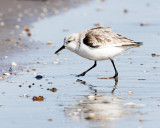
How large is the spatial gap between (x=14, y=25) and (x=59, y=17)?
2.34 metres

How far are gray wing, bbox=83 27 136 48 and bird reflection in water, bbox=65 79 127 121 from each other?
138 cm

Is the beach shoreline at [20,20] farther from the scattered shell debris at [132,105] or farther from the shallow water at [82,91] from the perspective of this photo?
the scattered shell debris at [132,105]

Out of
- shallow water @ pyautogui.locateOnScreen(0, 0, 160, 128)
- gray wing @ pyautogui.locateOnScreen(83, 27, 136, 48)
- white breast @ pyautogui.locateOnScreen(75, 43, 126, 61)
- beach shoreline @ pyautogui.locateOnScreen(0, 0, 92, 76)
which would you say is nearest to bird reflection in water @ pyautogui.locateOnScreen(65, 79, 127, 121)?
shallow water @ pyautogui.locateOnScreen(0, 0, 160, 128)

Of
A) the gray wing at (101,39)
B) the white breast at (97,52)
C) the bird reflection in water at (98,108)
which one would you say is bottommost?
the bird reflection in water at (98,108)

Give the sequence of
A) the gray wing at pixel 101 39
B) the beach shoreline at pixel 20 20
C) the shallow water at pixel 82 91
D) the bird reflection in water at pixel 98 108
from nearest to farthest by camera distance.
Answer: the shallow water at pixel 82 91 < the bird reflection in water at pixel 98 108 < the gray wing at pixel 101 39 < the beach shoreline at pixel 20 20

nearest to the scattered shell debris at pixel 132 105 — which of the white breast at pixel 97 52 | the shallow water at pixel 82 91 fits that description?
the shallow water at pixel 82 91

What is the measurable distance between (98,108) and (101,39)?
2.50 metres

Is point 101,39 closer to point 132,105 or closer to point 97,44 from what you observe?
point 97,44

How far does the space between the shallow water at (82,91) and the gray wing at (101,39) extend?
670mm

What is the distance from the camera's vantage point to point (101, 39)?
1027cm

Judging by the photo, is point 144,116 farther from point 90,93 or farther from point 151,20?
point 151,20

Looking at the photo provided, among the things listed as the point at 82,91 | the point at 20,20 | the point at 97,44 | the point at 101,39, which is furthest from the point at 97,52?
the point at 20,20

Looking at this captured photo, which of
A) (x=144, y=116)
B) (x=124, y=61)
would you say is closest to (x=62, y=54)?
(x=124, y=61)

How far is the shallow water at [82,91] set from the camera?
7.41m
